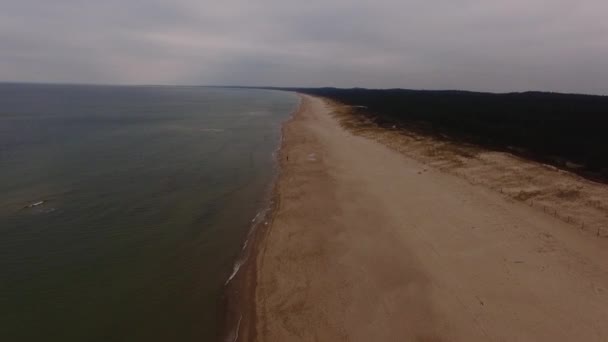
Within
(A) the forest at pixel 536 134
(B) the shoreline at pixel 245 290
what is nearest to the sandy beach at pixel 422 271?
(B) the shoreline at pixel 245 290

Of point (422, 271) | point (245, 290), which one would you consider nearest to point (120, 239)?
point (245, 290)

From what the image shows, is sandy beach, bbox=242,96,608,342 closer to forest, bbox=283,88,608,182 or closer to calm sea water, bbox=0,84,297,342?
calm sea water, bbox=0,84,297,342

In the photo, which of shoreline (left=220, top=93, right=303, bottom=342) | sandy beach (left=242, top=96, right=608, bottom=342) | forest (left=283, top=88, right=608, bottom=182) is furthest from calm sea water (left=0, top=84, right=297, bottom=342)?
forest (left=283, top=88, right=608, bottom=182)

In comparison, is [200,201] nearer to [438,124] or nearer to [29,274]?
[29,274]

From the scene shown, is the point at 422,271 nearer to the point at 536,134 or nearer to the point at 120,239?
the point at 120,239

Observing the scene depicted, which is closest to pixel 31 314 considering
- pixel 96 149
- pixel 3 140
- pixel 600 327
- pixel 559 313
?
pixel 559 313
